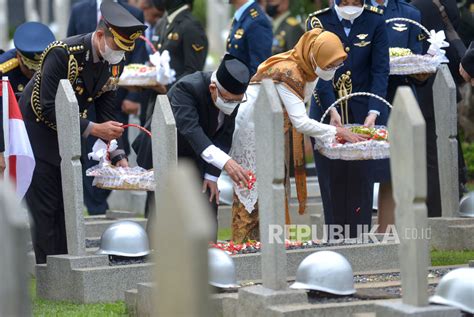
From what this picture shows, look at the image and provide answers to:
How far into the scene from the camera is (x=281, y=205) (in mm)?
7578

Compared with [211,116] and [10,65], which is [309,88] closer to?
[211,116]

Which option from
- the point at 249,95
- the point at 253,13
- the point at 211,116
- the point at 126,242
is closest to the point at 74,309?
the point at 126,242

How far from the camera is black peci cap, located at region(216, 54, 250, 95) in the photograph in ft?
30.9

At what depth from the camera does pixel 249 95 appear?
992cm

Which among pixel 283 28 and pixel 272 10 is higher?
pixel 272 10

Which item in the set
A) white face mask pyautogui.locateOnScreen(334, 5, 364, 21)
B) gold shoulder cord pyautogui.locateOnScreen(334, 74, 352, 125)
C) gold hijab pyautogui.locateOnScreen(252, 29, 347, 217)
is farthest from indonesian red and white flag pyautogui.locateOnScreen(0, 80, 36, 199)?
white face mask pyautogui.locateOnScreen(334, 5, 364, 21)

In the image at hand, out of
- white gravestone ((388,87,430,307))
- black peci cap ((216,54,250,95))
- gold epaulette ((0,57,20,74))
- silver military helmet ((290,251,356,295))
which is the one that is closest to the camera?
white gravestone ((388,87,430,307))

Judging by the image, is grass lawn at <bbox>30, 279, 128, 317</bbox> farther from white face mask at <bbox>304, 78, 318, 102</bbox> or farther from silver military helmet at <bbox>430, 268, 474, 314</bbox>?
silver military helmet at <bbox>430, 268, 474, 314</bbox>

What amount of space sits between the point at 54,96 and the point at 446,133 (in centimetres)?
Result: 323

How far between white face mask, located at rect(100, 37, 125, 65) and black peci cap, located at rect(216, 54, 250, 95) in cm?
69


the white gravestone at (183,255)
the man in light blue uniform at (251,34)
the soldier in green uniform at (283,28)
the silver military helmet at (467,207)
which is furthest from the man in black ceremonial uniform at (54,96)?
the soldier in green uniform at (283,28)

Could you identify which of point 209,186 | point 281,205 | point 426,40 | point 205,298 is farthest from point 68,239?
point 205,298

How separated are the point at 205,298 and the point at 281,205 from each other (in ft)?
10.5

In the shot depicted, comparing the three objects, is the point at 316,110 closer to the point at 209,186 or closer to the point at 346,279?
the point at 209,186
